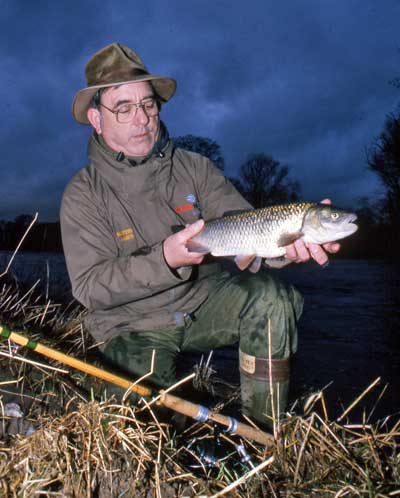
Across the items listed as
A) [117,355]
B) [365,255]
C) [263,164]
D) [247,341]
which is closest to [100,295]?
[117,355]

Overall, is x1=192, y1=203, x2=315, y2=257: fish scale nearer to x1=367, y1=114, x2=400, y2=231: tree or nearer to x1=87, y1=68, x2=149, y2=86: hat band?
x1=87, y1=68, x2=149, y2=86: hat band

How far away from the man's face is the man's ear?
4.3 inches

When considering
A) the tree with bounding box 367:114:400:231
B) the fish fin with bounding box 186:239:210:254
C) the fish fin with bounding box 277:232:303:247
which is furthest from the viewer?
the tree with bounding box 367:114:400:231

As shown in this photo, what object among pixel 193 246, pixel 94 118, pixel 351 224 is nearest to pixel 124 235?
pixel 193 246

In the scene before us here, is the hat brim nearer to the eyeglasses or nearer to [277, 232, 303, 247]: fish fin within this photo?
the eyeglasses

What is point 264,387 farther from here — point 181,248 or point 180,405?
point 181,248

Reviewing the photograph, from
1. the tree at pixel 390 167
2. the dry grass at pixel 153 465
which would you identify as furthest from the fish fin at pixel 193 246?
the tree at pixel 390 167

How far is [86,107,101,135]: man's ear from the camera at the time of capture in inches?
160

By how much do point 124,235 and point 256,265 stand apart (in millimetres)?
1199

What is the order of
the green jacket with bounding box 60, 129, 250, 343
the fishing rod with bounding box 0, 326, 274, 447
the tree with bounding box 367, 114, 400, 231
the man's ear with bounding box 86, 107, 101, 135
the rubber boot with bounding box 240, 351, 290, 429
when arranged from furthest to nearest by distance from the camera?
the tree with bounding box 367, 114, 400, 231 < the man's ear with bounding box 86, 107, 101, 135 < the green jacket with bounding box 60, 129, 250, 343 < the rubber boot with bounding box 240, 351, 290, 429 < the fishing rod with bounding box 0, 326, 274, 447

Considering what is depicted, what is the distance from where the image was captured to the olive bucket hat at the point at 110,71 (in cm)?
380

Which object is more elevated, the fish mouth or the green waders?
the fish mouth

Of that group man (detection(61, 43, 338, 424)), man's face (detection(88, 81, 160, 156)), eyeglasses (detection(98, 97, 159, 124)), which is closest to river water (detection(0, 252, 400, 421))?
man (detection(61, 43, 338, 424))

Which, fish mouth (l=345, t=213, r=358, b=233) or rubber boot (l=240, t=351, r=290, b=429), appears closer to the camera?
rubber boot (l=240, t=351, r=290, b=429)
